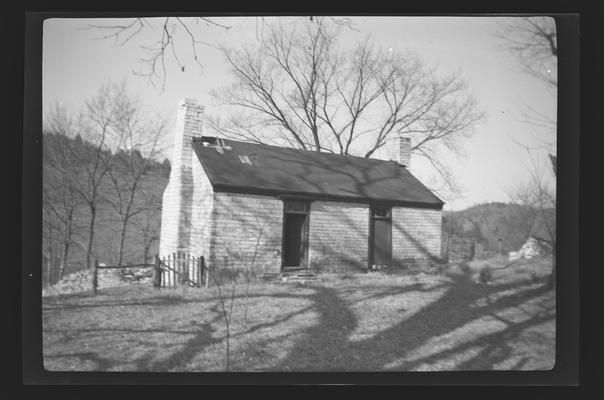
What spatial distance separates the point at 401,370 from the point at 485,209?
2130 millimetres

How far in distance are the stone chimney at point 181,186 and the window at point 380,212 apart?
2272mm

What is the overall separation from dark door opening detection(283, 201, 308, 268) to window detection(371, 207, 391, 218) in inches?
34.6

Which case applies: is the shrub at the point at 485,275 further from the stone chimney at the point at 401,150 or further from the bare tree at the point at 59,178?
the bare tree at the point at 59,178

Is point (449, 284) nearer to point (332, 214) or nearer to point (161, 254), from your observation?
point (332, 214)

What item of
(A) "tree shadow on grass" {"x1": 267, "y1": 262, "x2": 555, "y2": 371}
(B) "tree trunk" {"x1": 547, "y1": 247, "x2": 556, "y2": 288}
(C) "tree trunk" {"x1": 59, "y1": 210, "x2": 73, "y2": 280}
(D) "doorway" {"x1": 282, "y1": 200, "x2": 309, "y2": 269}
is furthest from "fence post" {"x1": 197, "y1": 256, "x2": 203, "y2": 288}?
(B) "tree trunk" {"x1": 547, "y1": 247, "x2": 556, "y2": 288}

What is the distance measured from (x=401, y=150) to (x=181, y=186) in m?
2.70

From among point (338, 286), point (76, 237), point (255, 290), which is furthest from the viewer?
point (338, 286)

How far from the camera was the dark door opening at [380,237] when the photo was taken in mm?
4684

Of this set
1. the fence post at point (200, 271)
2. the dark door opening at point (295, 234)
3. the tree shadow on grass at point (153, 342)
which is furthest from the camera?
the dark door opening at point (295, 234)

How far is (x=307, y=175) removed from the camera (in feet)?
15.6

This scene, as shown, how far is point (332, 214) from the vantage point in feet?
15.9

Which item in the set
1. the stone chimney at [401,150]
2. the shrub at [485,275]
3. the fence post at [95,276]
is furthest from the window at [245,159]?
the shrub at [485,275]

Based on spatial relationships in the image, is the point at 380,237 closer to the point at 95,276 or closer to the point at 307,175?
the point at 307,175
